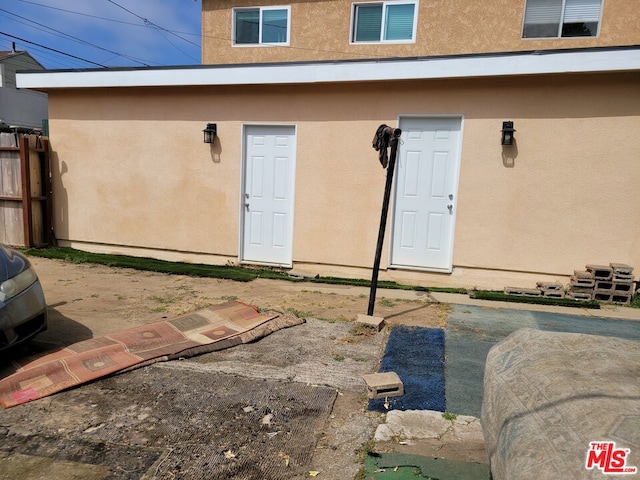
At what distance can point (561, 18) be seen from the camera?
797 cm

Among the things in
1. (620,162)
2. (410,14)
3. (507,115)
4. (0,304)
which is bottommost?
(0,304)

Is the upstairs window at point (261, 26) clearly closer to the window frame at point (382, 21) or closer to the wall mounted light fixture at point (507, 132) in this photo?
the window frame at point (382, 21)

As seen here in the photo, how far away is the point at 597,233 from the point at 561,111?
1.78 m

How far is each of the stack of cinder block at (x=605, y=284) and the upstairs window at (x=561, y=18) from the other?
4.69 metres

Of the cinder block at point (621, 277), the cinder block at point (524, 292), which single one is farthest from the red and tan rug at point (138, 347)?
the cinder block at point (621, 277)

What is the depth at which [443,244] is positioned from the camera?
6629 mm

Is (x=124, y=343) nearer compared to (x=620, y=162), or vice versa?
(x=124, y=343)

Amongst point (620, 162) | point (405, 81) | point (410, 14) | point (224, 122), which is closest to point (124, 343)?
point (224, 122)

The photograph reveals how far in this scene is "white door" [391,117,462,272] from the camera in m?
6.49

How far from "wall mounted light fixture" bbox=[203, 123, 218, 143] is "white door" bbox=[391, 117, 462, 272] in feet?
10.3

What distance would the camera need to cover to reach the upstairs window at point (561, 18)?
785cm

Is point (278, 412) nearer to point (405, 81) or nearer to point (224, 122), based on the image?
point (405, 81)

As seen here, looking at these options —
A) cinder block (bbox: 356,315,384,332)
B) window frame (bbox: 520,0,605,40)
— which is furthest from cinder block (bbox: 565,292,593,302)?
window frame (bbox: 520,0,605,40)

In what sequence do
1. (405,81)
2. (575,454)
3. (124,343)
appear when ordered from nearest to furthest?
(575,454)
(124,343)
(405,81)
